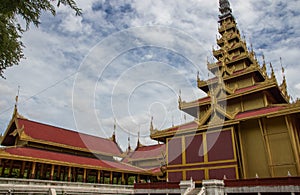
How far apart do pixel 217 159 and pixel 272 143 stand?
378 cm

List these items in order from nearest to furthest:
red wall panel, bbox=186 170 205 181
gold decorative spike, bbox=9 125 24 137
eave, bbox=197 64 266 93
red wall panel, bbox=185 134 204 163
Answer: red wall panel, bbox=186 170 205 181 < red wall panel, bbox=185 134 204 163 < gold decorative spike, bbox=9 125 24 137 < eave, bbox=197 64 266 93

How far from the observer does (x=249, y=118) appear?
15.6 meters

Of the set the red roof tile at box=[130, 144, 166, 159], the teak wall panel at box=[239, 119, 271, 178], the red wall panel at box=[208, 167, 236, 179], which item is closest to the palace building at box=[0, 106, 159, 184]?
the red roof tile at box=[130, 144, 166, 159]

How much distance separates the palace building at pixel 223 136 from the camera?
15.2 metres

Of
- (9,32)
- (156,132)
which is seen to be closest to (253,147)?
(156,132)

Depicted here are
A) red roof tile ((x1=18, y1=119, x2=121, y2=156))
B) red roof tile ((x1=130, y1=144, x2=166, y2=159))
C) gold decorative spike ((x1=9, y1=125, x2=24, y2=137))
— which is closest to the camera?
gold decorative spike ((x1=9, y1=125, x2=24, y2=137))

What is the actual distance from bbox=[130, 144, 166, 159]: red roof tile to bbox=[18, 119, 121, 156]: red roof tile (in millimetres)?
4124

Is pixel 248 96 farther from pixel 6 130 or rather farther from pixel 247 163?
pixel 6 130

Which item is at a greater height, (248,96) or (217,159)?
(248,96)

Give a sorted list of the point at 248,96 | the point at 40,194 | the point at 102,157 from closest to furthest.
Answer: the point at 40,194 → the point at 248,96 → the point at 102,157

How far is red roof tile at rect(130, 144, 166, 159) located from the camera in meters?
33.2

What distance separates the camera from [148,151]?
3556cm

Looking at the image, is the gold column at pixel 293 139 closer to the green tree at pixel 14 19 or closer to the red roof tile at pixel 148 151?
the green tree at pixel 14 19

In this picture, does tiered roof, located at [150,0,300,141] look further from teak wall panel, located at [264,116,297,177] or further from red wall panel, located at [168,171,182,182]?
red wall panel, located at [168,171,182,182]
